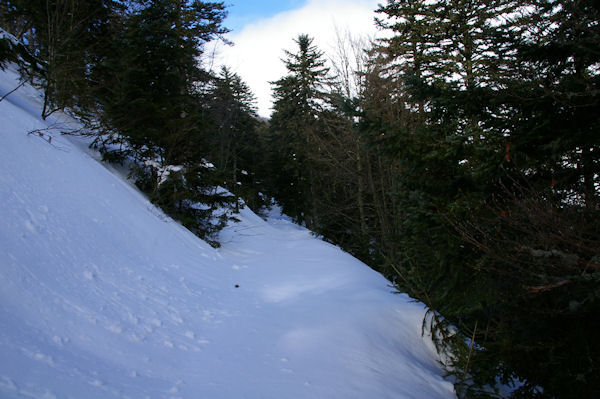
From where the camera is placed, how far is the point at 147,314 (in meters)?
3.96

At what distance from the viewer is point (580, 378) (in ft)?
8.43

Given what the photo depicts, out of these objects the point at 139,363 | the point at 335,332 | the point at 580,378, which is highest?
the point at 580,378

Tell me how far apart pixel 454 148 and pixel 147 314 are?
15.9 feet

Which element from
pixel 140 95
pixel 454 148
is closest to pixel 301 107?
pixel 140 95

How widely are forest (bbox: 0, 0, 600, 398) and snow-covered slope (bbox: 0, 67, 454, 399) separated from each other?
117cm

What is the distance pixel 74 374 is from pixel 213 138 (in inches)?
806

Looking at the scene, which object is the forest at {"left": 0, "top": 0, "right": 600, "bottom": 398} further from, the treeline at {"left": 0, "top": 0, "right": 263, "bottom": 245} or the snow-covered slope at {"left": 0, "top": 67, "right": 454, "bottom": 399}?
the snow-covered slope at {"left": 0, "top": 67, "right": 454, "bottom": 399}

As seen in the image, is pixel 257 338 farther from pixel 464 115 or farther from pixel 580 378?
pixel 464 115

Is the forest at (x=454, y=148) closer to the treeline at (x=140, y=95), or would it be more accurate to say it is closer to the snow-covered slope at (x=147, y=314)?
the treeline at (x=140, y=95)

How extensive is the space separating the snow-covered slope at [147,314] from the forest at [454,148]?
117 centimetres

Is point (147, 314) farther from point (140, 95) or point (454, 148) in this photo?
point (140, 95)

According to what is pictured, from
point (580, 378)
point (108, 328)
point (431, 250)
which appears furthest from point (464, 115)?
point (108, 328)

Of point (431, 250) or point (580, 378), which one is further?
point (431, 250)

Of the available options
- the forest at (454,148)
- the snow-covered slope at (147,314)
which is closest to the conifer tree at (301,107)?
the forest at (454,148)
